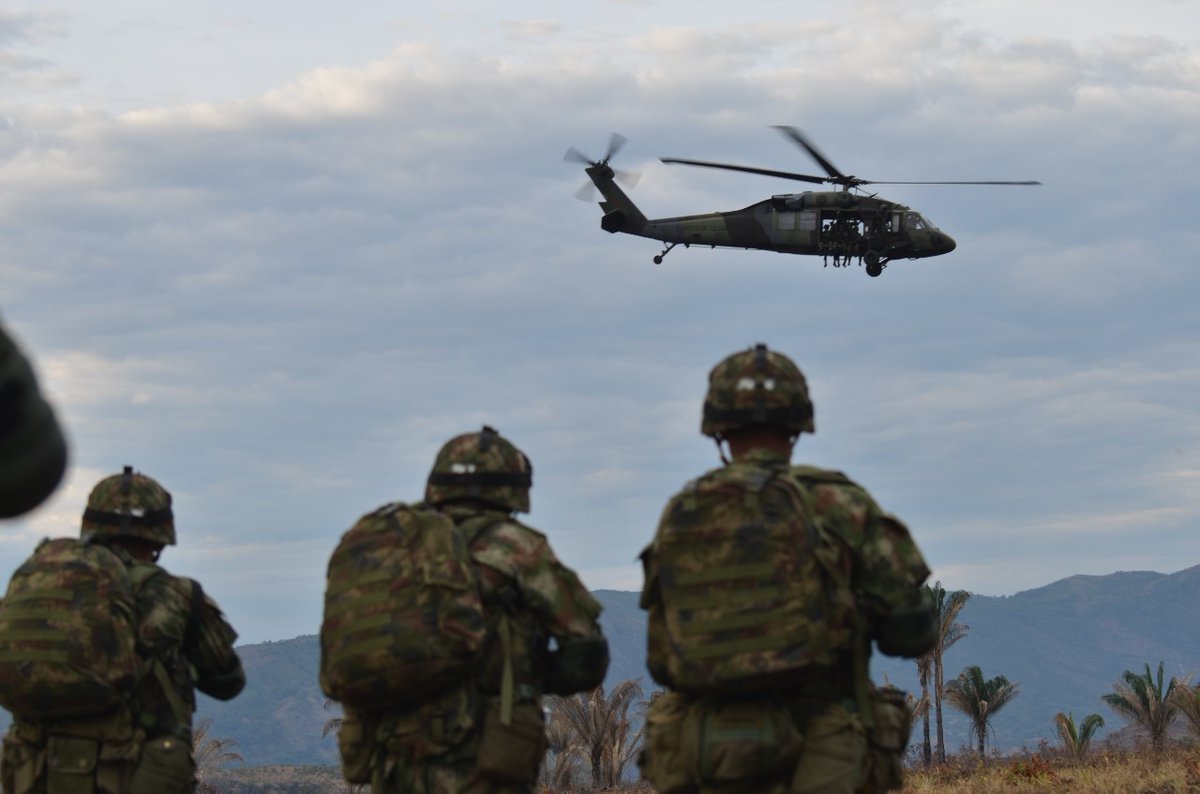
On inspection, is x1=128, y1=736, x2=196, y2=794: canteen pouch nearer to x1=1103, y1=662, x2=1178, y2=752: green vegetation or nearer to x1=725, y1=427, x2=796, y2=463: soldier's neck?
x1=725, y1=427, x2=796, y2=463: soldier's neck

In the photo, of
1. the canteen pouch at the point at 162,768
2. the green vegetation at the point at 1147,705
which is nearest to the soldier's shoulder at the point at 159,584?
the canteen pouch at the point at 162,768

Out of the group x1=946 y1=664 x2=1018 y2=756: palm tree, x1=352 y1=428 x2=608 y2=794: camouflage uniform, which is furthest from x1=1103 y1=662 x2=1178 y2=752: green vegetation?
x1=352 y1=428 x2=608 y2=794: camouflage uniform

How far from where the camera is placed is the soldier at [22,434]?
266 centimetres

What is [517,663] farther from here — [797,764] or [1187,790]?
[1187,790]

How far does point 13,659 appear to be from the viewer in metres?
8.03

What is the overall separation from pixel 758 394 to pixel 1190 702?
3829 cm

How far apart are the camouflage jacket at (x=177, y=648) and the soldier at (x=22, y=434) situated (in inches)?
226

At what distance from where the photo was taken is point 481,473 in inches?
304

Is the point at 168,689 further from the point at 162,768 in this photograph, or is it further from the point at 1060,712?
the point at 1060,712

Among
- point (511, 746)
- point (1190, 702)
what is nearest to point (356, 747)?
point (511, 746)

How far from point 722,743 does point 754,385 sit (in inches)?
56.7

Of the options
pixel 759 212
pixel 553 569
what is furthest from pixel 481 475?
pixel 759 212

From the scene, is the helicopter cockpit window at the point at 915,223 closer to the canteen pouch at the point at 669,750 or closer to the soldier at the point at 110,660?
the soldier at the point at 110,660

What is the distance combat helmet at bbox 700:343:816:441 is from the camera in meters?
6.66
